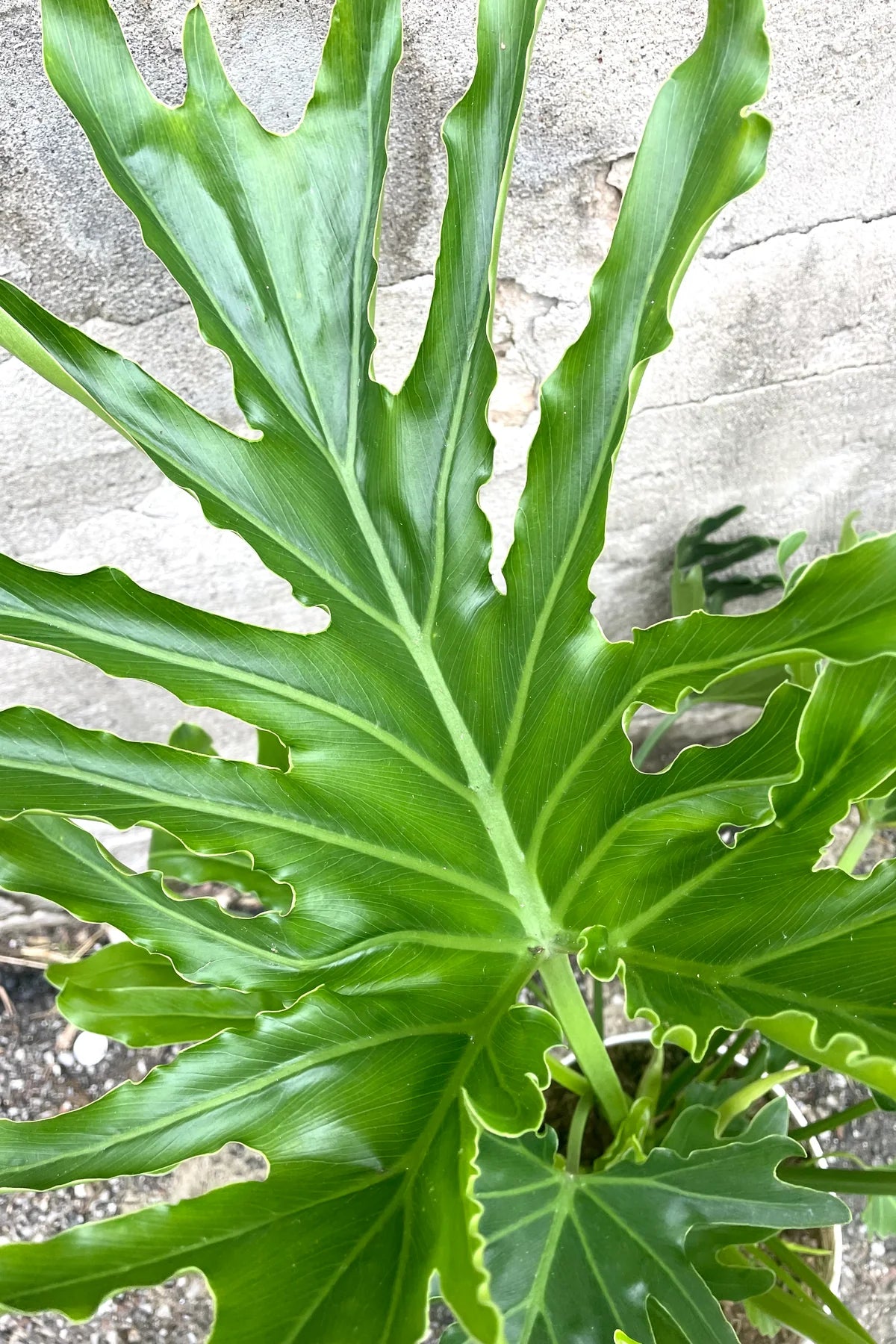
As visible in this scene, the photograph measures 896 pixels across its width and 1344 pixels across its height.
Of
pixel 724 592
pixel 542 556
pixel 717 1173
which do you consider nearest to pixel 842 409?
pixel 724 592

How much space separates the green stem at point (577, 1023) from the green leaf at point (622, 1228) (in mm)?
81

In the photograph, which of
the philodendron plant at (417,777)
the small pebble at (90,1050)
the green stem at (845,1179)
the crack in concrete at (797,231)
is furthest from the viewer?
the small pebble at (90,1050)

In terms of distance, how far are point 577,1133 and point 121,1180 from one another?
0.73 meters

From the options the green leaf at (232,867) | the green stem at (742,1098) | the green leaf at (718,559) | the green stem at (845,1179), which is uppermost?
the green leaf at (718,559)

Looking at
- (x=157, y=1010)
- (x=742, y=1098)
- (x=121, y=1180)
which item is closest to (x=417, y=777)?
(x=157, y=1010)

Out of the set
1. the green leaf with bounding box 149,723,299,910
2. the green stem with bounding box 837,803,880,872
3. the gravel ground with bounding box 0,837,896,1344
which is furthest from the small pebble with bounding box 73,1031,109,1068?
the green stem with bounding box 837,803,880,872

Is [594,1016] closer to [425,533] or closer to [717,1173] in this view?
[717,1173]

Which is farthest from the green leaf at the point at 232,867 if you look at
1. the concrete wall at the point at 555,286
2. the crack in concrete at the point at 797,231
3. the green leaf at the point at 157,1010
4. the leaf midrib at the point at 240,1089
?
the crack in concrete at the point at 797,231

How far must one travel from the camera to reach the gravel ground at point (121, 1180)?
113 centimetres

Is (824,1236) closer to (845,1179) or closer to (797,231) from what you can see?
(845,1179)

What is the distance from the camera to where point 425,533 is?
561 mm

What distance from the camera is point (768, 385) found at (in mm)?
965

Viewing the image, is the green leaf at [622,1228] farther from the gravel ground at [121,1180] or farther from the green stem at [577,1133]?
the gravel ground at [121,1180]

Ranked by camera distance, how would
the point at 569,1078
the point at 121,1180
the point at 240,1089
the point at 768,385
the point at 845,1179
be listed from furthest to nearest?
the point at 121,1180, the point at 768,385, the point at 569,1078, the point at 845,1179, the point at 240,1089
